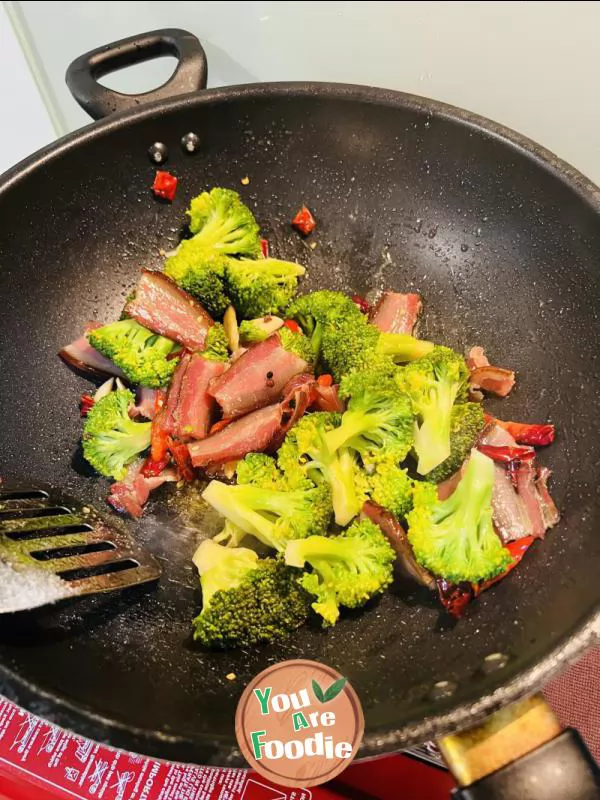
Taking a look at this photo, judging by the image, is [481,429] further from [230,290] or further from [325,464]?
[230,290]

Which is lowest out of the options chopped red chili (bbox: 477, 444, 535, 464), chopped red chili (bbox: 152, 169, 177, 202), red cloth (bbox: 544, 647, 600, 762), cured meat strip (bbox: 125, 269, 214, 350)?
red cloth (bbox: 544, 647, 600, 762)

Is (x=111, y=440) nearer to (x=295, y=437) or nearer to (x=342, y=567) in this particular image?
(x=295, y=437)

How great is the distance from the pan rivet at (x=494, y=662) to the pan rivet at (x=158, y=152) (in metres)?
1.38

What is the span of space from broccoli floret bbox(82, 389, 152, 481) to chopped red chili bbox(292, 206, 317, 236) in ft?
2.30

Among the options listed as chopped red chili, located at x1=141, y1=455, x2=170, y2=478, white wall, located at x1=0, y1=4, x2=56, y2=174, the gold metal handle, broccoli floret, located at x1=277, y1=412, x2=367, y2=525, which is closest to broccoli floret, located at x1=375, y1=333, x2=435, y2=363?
broccoli floret, located at x1=277, y1=412, x2=367, y2=525

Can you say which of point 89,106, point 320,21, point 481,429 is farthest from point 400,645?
point 320,21

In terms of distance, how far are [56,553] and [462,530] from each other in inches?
30.7

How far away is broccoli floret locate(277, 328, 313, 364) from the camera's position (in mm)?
1436

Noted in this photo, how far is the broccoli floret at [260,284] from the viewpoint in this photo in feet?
5.00

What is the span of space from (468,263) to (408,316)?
23 centimetres

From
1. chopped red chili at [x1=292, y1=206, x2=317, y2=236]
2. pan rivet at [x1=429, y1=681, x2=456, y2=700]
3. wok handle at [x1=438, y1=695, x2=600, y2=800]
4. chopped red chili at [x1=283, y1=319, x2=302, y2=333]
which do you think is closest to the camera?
wok handle at [x1=438, y1=695, x2=600, y2=800]

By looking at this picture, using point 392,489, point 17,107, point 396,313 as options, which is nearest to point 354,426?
point 392,489

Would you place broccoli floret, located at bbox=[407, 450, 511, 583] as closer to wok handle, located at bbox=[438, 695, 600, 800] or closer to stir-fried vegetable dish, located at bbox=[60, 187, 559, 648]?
stir-fried vegetable dish, located at bbox=[60, 187, 559, 648]

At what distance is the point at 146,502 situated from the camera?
4.61 ft
